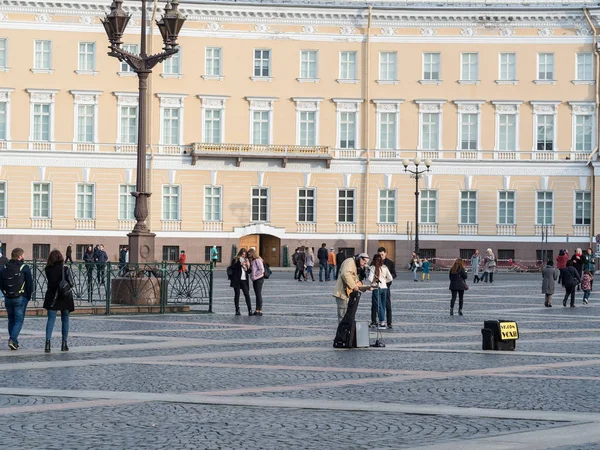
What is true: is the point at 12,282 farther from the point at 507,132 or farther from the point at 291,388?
the point at 507,132

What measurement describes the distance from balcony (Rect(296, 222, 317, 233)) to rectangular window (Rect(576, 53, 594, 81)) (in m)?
15.8

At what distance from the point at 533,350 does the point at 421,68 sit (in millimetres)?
46745

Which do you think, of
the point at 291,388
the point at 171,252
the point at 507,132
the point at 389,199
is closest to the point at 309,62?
the point at 389,199

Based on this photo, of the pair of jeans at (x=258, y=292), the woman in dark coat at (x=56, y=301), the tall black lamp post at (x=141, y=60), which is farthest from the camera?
the tall black lamp post at (x=141, y=60)

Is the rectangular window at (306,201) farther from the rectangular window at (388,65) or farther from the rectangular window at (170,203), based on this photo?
the rectangular window at (388,65)

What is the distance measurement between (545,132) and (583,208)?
444 centimetres

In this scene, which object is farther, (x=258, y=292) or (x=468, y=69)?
(x=468, y=69)

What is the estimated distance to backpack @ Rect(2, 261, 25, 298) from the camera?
68.5 feet

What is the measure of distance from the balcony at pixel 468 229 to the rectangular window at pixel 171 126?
601 inches

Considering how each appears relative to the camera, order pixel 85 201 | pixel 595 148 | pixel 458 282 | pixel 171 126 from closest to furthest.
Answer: pixel 458 282
pixel 85 201
pixel 171 126
pixel 595 148

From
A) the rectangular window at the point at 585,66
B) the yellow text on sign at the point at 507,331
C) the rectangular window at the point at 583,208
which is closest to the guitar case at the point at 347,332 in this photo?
the yellow text on sign at the point at 507,331

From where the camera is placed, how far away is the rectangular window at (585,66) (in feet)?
220

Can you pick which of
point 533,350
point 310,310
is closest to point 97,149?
point 310,310

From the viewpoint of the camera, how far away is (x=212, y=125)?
66.4 meters
